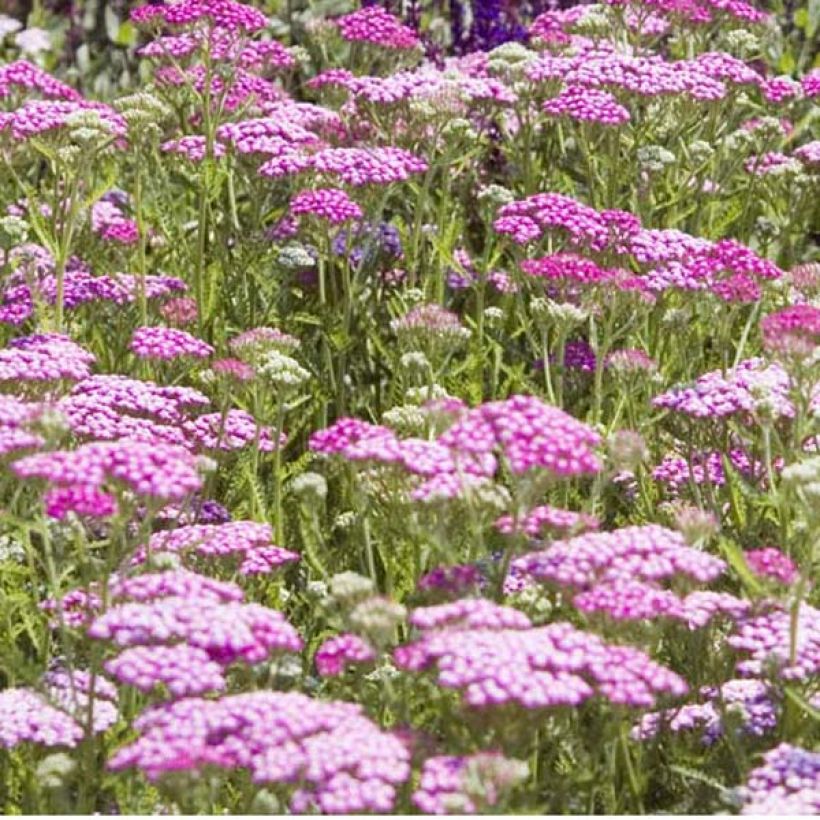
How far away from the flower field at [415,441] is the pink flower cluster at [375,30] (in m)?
0.02

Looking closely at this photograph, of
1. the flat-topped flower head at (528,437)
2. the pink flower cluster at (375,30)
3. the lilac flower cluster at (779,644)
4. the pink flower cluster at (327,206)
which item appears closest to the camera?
the flat-topped flower head at (528,437)

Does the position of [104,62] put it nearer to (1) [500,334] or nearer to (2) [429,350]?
(1) [500,334]

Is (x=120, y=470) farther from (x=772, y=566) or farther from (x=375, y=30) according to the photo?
(x=375, y=30)

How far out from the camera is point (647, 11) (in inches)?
303

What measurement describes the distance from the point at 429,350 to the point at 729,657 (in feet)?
4.29

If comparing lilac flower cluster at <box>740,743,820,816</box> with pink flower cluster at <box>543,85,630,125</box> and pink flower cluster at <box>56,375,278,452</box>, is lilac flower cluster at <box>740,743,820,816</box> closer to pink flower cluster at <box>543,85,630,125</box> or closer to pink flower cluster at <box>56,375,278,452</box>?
pink flower cluster at <box>56,375,278,452</box>

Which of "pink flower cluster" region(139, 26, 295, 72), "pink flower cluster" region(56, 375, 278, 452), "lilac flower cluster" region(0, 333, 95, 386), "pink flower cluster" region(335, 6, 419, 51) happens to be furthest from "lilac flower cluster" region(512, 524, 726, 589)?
"pink flower cluster" region(335, 6, 419, 51)

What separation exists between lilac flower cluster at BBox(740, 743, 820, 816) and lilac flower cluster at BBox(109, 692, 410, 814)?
702 mm

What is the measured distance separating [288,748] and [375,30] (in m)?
4.34

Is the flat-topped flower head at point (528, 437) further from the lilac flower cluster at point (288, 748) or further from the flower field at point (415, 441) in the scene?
the lilac flower cluster at point (288, 748)

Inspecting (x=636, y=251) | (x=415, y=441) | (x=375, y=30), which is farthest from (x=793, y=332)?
(x=375, y=30)

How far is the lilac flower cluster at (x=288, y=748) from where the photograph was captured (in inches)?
141

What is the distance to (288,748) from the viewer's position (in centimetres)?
367

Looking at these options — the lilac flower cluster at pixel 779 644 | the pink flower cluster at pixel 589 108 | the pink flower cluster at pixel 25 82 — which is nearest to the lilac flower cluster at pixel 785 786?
the lilac flower cluster at pixel 779 644
